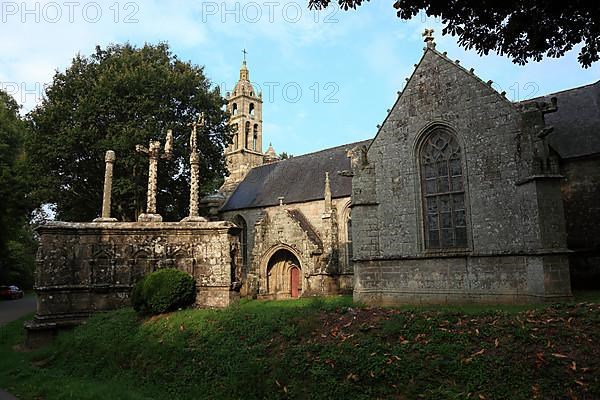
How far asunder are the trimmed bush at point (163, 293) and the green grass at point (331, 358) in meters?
0.52

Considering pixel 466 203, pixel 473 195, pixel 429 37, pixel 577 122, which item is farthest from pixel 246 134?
pixel 473 195

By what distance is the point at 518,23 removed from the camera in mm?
6141

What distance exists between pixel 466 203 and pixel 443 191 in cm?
86

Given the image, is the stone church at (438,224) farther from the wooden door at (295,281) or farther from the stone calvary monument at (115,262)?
the wooden door at (295,281)

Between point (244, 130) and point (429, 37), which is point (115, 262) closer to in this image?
point (429, 37)

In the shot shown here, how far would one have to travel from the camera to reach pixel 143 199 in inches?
914

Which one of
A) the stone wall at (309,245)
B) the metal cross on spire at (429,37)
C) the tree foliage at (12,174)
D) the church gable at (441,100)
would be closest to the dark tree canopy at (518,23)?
the church gable at (441,100)

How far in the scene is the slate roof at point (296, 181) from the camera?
982 inches

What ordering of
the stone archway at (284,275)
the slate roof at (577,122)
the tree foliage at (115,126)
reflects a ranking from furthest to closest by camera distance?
the stone archway at (284,275) < the tree foliage at (115,126) < the slate roof at (577,122)

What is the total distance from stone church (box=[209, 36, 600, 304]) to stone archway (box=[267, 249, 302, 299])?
10.4 m

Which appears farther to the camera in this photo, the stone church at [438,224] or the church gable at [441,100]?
the church gable at [441,100]

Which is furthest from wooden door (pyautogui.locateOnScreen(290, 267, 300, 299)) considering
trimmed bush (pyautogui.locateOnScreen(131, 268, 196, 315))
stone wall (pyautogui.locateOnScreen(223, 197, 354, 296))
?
trimmed bush (pyautogui.locateOnScreen(131, 268, 196, 315))

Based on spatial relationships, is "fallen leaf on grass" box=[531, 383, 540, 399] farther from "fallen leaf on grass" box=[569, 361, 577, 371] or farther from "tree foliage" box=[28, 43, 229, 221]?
"tree foliage" box=[28, 43, 229, 221]

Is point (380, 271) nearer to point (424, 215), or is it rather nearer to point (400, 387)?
point (424, 215)
